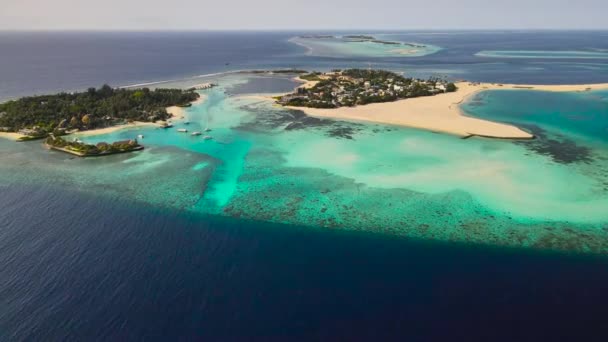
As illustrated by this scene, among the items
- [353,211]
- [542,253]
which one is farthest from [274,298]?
[542,253]

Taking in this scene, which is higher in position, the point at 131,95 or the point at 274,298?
the point at 131,95

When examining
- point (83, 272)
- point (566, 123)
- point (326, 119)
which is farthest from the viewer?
point (326, 119)

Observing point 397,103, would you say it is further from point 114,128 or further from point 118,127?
point 114,128

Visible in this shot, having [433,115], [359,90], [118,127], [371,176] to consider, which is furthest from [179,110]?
[433,115]

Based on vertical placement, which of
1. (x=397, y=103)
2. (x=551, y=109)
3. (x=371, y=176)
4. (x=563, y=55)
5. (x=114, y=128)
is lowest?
(x=371, y=176)

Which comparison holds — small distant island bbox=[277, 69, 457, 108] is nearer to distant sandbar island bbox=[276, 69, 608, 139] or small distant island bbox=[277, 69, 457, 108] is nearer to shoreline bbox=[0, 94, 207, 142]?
distant sandbar island bbox=[276, 69, 608, 139]

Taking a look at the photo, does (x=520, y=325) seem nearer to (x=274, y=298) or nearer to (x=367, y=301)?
(x=367, y=301)
